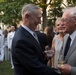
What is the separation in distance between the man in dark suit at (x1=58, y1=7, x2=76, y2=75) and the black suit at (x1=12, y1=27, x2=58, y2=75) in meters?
0.32

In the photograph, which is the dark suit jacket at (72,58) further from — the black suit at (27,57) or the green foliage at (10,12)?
the green foliage at (10,12)

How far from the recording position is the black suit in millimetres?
3919

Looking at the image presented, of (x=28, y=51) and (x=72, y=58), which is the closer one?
(x=72, y=58)

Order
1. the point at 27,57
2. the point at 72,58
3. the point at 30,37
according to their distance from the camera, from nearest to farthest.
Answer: the point at 72,58
the point at 27,57
the point at 30,37

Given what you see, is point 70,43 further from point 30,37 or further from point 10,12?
point 10,12

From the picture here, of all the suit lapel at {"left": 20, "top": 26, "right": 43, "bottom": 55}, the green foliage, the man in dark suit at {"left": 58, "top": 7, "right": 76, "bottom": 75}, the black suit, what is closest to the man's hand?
the man in dark suit at {"left": 58, "top": 7, "right": 76, "bottom": 75}

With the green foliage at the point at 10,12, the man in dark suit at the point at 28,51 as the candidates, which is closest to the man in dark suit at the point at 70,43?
the man in dark suit at the point at 28,51

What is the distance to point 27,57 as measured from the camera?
391cm

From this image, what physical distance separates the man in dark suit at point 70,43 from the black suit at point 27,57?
32 centimetres

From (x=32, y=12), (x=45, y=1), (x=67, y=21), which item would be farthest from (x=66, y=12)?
(x=45, y=1)

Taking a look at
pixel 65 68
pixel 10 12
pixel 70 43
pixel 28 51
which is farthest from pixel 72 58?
pixel 10 12

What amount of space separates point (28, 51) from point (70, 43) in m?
0.60

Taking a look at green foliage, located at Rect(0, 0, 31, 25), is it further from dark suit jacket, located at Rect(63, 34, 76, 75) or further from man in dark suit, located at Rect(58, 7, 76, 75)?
dark suit jacket, located at Rect(63, 34, 76, 75)

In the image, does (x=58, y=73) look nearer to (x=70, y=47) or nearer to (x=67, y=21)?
(x=70, y=47)
